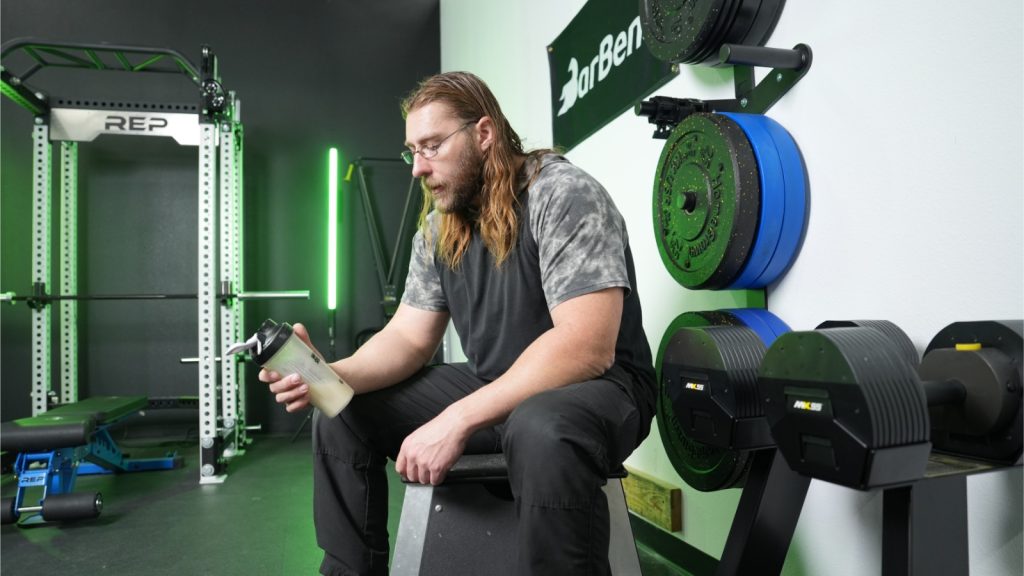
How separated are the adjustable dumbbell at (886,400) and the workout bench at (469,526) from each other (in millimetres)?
343

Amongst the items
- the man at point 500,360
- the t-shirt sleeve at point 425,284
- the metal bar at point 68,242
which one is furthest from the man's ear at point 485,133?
the metal bar at point 68,242

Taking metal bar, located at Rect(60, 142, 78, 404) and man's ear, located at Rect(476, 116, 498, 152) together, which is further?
metal bar, located at Rect(60, 142, 78, 404)

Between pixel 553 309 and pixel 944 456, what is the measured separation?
59 centimetres

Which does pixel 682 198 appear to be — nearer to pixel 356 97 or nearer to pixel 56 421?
pixel 56 421

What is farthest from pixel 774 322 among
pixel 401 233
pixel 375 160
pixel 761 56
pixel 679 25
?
pixel 375 160

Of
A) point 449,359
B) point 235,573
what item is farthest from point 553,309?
point 449,359

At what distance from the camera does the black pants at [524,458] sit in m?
0.86

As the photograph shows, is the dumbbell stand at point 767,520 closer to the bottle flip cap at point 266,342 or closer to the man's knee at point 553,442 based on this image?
the man's knee at point 553,442

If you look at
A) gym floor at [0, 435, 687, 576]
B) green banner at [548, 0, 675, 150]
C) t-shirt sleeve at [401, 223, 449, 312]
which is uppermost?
green banner at [548, 0, 675, 150]

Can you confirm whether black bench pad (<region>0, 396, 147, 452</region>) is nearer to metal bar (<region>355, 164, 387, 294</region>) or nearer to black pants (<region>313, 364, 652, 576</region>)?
black pants (<region>313, 364, 652, 576</region>)

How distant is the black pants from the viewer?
859 millimetres

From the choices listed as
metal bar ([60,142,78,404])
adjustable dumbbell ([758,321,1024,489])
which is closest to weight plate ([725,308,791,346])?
adjustable dumbbell ([758,321,1024,489])

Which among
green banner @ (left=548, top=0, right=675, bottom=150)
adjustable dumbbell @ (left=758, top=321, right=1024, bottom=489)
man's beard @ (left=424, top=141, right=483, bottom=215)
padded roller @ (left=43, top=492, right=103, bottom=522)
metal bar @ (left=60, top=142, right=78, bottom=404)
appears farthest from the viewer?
metal bar @ (left=60, top=142, right=78, bottom=404)

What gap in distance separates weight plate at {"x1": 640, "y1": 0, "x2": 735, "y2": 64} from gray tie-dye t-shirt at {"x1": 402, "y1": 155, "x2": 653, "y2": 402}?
0.32m
